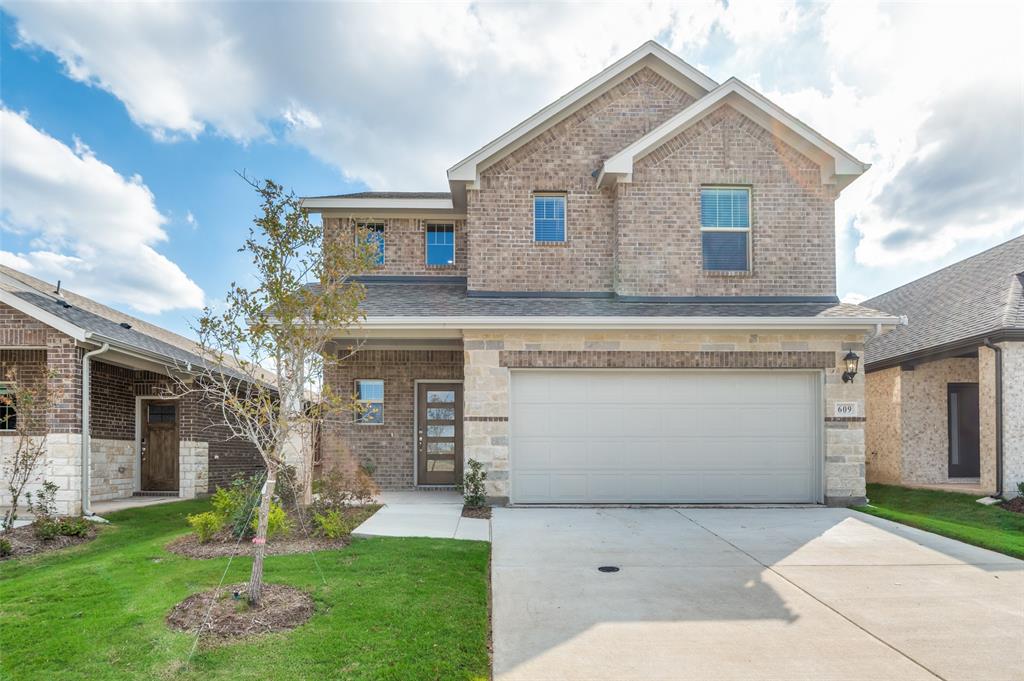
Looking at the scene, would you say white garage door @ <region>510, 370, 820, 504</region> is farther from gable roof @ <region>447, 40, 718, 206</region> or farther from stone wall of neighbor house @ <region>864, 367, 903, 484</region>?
gable roof @ <region>447, 40, 718, 206</region>

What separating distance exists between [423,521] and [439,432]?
4.13 meters

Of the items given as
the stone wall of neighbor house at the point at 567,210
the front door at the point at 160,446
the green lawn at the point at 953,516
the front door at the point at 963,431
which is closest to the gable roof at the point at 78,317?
the front door at the point at 160,446

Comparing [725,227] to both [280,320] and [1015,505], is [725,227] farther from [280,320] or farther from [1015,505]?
[280,320]

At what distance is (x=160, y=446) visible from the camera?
44.8 ft

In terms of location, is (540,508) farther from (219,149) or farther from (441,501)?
(219,149)

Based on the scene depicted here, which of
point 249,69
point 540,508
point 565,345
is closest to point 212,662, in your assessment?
point 540,508

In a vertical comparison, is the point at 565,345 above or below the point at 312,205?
below

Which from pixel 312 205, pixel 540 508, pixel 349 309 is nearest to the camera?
pixel 349 309

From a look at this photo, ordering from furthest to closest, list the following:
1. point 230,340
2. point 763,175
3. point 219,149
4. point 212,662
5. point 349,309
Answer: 1. point 219,149
2. point 763,175
3. point 349,309
4. point 230,340
5. point 212,662

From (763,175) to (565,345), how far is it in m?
5.30

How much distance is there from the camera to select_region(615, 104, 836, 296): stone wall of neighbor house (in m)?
11.7

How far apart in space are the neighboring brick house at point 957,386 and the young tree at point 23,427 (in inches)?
618

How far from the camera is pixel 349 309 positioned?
5691mm

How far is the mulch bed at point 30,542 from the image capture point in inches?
300
